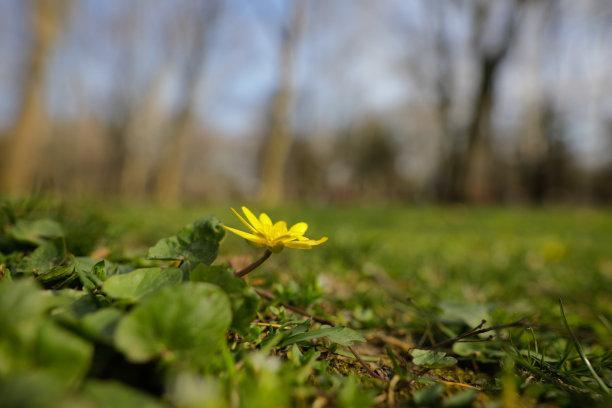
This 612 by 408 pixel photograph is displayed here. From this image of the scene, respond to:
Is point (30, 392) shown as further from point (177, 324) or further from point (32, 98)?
point (32, 98)

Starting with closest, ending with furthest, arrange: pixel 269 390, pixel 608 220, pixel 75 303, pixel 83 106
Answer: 1. pixel 269 390
2. pixel 75 303
3. pixel 608 220
4. pixel 83 106

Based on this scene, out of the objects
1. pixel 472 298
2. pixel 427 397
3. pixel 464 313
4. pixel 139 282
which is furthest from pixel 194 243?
pixel 472 298

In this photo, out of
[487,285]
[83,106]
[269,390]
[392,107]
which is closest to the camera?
[269,390]

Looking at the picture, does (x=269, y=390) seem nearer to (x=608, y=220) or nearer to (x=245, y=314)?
(x=245, y=314)

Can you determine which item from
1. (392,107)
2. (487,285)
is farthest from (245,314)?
(392,107)

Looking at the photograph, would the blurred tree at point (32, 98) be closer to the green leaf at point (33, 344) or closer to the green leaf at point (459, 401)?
the green leaf at point (33, 344)

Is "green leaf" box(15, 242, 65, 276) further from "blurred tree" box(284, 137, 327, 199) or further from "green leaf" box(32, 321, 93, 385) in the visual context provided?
"blurred tree" box(284, 137, 327, 199)

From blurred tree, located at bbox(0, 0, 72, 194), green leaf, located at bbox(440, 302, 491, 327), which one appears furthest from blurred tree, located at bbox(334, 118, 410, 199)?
green leaf, located at bbox(440, 302, 491, 327)

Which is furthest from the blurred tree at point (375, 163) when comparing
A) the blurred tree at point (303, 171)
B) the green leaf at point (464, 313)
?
the green leaf at point (464, 313)
